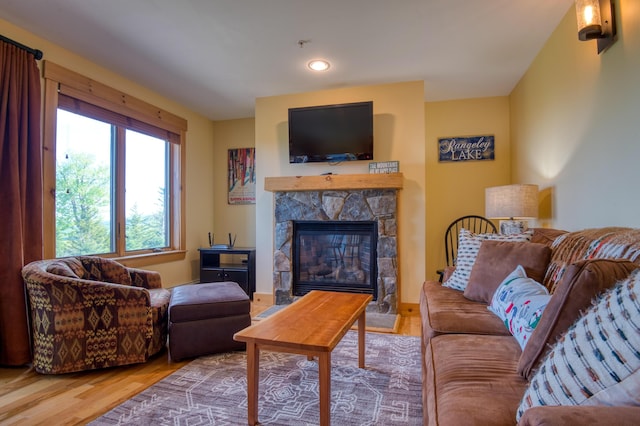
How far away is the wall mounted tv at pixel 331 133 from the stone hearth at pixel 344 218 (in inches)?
15.3

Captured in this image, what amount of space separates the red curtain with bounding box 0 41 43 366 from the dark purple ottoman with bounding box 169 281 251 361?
38.9 inches

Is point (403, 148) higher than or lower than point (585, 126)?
higher

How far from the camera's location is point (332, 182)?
3604 millimetres

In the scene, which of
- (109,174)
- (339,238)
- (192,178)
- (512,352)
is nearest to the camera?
(512,352)

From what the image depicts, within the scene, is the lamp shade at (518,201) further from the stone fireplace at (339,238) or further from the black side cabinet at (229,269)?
the black side cabinet at (229,269)

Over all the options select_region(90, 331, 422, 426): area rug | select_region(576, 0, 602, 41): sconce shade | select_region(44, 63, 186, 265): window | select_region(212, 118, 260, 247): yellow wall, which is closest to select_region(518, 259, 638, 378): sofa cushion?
select_region(90, 331, 422, 426): area rug

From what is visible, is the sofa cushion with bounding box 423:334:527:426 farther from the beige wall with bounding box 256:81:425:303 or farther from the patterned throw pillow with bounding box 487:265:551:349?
the beige wall with bounding box 256:81:425:303

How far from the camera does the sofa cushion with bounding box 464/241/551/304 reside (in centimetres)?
194

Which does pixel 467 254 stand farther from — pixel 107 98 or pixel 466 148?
pixel 107 98

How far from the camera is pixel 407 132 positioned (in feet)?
11.8

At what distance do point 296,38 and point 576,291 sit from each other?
2.55m

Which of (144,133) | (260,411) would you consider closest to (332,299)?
(260,411)

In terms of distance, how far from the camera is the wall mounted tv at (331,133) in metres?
3.56

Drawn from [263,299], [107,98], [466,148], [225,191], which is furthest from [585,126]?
[225,191]
